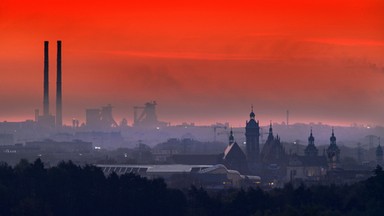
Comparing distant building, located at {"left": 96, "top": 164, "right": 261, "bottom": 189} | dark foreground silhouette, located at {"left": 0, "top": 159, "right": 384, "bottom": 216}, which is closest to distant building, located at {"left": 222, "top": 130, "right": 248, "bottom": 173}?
distant building, located at {"left": 96, "top": 164, "right": 261, "bottom": 189}

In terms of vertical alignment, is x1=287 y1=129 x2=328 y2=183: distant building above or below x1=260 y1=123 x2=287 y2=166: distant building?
below

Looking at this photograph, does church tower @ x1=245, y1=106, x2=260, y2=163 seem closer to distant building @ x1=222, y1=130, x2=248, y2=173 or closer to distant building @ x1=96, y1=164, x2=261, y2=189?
distant building @ x1=222, y1=130, x2=248, y2=173

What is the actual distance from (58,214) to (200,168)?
67563 mm

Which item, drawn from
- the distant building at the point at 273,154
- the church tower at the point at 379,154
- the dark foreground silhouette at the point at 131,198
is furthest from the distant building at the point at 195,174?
the dark foreground silhouette at the point at 131,198

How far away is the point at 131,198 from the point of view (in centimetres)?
8169

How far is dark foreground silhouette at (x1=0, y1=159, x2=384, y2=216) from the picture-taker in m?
77.8

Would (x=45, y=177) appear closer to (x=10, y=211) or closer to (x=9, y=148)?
(x=10, y=211)

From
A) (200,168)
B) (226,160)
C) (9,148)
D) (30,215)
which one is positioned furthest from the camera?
(9,148)

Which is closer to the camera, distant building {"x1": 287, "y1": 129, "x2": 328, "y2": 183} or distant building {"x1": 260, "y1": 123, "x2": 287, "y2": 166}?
distant building {"x1": 287, "y1": 129, "x2": 328, "y2": 183}

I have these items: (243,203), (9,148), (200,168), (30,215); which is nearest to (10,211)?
(30,215)

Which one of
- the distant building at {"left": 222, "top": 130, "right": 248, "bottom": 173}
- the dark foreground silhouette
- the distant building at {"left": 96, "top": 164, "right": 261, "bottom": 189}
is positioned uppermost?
the distant building at {"left": 222, "top": 130, "right": 248, "bottom": 173}

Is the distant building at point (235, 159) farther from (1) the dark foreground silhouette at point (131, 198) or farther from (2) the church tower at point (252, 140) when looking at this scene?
(1) the dark foreground silhouette at point (131, 198)

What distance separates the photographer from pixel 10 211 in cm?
7512

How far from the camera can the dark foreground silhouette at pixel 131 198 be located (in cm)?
7781
